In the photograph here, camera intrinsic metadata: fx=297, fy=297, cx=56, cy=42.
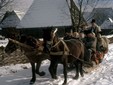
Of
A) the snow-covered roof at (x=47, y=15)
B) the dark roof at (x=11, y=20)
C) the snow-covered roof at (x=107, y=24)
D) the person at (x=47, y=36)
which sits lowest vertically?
the snow-covered roof at (x=107, y=24)

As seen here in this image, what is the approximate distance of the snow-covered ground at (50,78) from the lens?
10.3 metres

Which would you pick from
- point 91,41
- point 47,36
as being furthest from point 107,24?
point 47,36

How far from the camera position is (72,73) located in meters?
11.9

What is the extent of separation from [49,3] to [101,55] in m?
28.1

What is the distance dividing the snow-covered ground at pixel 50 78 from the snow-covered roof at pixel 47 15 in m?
22.8

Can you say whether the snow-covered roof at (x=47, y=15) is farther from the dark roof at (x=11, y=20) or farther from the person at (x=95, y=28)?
the person at (x=95, y=28)

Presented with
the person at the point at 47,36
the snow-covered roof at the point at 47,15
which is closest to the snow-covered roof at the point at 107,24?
the snow-covered roof at the point at 47,15

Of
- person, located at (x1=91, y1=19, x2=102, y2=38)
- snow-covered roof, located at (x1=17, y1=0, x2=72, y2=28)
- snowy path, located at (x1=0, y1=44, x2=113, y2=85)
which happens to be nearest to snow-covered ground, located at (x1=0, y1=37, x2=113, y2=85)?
snowy path, located at (x1=0, y1=44, x2=113, y2=85)

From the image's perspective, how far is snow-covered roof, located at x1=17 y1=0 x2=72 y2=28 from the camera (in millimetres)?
36719

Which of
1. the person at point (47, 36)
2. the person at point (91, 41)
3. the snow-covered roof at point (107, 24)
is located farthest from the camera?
the snow-covered roof at point (107, 24)

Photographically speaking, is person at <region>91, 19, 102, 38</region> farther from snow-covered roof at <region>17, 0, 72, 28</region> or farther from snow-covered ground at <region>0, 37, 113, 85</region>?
snow-covered roof at <region>17, 0, 72, 28</region>

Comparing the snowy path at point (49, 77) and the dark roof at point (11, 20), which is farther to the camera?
the dark roof at point (11, 20)

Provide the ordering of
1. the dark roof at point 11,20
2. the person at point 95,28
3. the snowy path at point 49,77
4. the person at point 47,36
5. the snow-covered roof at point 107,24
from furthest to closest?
the snow-covered roof at point 107,24 < the dark roof at point 11,20 < the person at point 95,28 < the snowy path at point 49,77 < the person at point 47,36

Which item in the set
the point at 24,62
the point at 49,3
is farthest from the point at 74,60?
the point at 49,3
